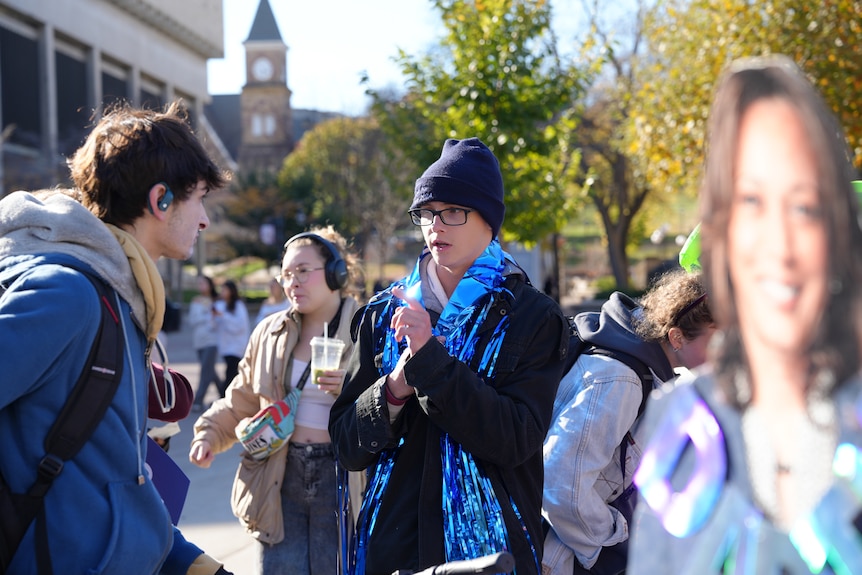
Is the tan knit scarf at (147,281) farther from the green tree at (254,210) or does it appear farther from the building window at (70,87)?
the green tree at (254,210)

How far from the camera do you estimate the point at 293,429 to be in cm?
409

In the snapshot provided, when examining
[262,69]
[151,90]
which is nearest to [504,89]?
[151,90]

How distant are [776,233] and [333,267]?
3335mm

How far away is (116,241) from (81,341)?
0.30 metres

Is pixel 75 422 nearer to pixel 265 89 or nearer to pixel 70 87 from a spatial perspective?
pixel 70 87

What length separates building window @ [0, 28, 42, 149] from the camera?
35.3 m

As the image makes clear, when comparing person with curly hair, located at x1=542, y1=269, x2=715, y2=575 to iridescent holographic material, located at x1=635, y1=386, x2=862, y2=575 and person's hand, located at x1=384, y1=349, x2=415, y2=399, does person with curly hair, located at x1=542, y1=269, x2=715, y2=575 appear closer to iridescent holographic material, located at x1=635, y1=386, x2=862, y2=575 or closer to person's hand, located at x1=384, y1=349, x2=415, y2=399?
person's hand, located at x1=384, y1=349, x2=415, y2=399

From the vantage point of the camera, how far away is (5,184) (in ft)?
91.6

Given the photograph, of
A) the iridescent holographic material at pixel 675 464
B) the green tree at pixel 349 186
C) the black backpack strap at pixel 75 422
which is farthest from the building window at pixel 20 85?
the iridescent holographic material at pixel 675 464

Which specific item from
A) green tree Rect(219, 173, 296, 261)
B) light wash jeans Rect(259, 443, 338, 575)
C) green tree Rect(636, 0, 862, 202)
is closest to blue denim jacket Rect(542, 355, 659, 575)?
light wash jeans Rect(259, 443, 338, 575)

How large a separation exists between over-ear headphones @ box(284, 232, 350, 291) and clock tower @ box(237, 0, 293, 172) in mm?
90150

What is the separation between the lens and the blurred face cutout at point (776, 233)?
3.70ft

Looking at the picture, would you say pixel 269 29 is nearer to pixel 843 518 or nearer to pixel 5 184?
pixel 5 184

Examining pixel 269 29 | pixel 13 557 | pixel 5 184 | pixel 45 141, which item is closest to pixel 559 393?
pixel 13 557
